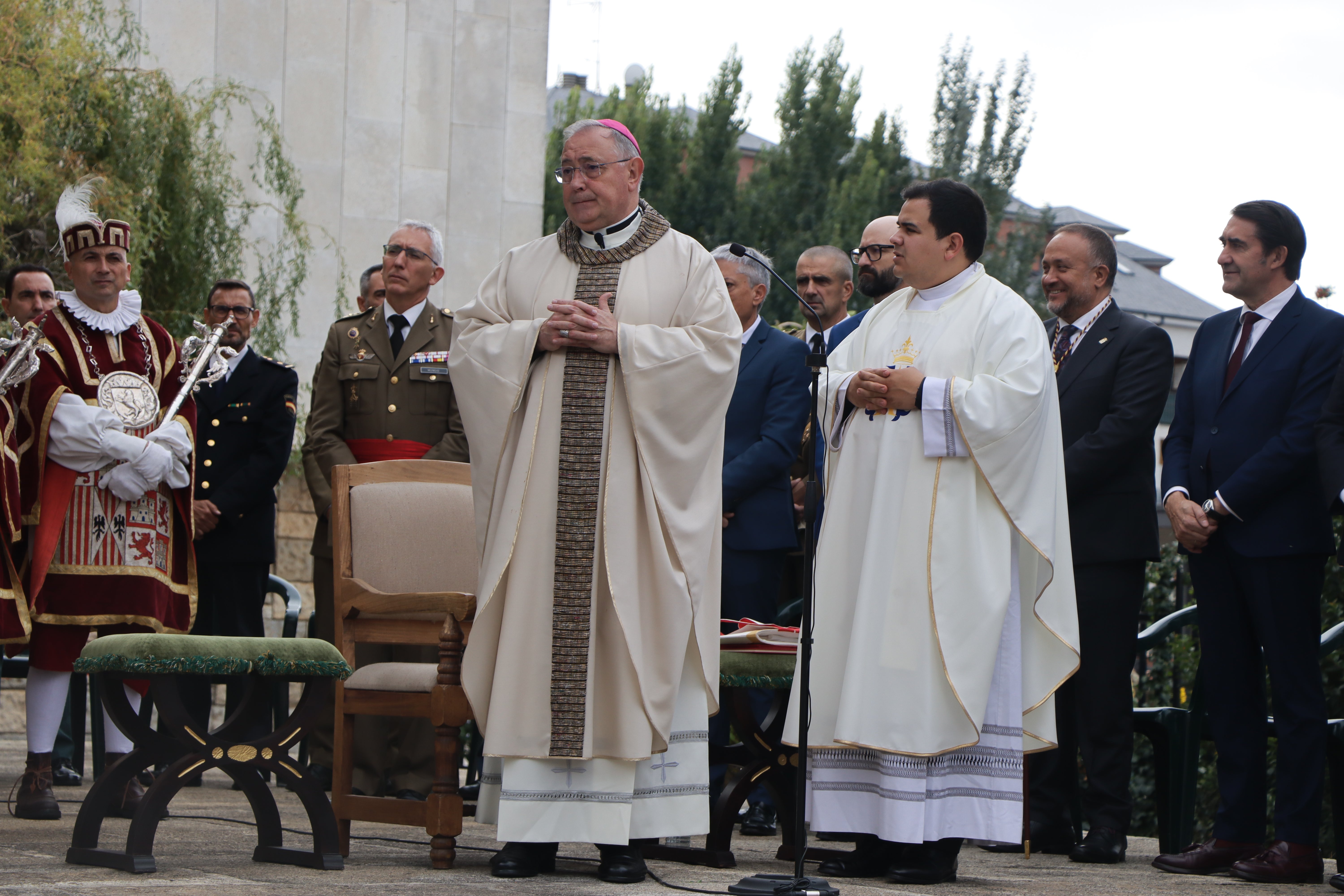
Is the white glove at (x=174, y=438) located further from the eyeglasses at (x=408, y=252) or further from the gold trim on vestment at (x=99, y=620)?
the eyeglasses at (x=408, y=252)

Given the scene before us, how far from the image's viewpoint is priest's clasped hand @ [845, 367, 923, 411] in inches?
193

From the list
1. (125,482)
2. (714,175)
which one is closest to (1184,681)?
(125,482)

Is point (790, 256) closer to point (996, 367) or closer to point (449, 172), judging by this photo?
point (449, 172)

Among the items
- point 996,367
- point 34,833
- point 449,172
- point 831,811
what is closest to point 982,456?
point 996,367

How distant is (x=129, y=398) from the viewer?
6102 mm

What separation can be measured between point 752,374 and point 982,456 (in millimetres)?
1750

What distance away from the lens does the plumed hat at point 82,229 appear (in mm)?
6113

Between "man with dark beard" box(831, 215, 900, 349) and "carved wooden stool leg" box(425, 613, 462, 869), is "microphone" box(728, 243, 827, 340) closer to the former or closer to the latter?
"carved wooden stool leg" box(425, 613, 462, 869)

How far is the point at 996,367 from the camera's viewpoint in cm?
494

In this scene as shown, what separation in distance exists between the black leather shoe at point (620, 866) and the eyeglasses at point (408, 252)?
10.9ft

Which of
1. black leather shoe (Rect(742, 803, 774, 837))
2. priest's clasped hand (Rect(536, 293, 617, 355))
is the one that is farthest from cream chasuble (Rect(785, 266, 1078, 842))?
Result: black leather shoe (Rect(742, 803, 774, 837))

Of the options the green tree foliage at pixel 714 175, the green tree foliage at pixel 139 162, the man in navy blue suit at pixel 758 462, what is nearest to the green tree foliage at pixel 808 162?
the green tree foliage at pixel 714 175

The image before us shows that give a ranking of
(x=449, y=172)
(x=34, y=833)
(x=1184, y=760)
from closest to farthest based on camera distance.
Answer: (x=34, y=833), (x=1184, y=760), (x=449, y=172)

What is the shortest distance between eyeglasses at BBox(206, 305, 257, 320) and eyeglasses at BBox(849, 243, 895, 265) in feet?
9.32
